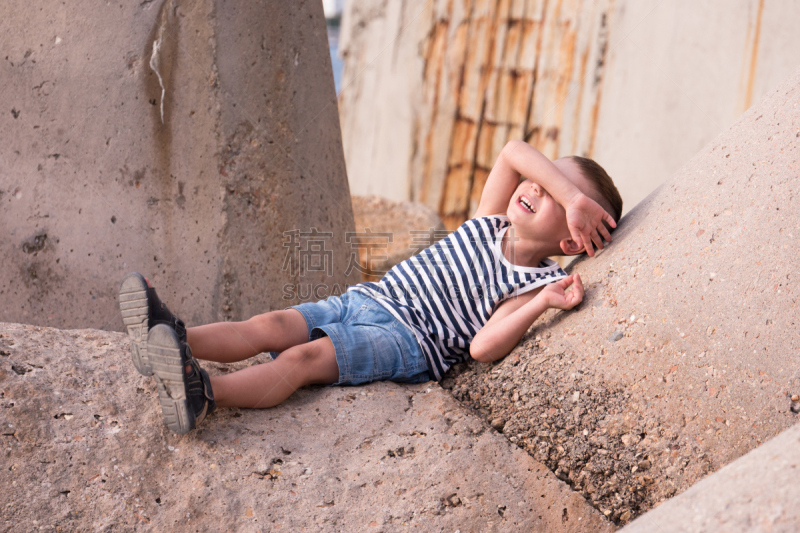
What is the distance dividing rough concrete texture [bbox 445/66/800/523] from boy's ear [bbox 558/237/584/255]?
0.52 feet

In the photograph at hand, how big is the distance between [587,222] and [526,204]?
18 centimetres

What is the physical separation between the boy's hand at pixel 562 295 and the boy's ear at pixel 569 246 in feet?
0.52

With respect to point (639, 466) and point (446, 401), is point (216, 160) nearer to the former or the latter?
point (446, 401)

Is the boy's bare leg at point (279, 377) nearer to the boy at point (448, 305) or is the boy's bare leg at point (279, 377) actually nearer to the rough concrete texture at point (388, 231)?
the boy at point (448, 305)

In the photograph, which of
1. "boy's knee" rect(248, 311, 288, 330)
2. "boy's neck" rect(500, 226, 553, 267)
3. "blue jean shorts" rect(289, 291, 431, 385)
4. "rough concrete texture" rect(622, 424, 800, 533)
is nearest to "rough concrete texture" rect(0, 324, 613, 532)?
"blue jean shorts" rect(289, 291, 431, 385)

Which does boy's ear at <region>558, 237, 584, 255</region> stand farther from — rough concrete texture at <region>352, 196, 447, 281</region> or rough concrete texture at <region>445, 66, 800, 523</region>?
rough concrete texture at <region>352, 196, 447, 281</region>

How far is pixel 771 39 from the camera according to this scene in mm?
3006

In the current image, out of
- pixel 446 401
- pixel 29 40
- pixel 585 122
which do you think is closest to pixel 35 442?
pixel 446 401

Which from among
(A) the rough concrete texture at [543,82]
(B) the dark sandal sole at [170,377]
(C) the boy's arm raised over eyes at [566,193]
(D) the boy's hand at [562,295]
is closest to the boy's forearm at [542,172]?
(C) the boy's arm raised over eyes at [566,193]

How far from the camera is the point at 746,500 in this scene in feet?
3.01

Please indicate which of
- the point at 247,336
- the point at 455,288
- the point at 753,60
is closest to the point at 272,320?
the point at 247,336

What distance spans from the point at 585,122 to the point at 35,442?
3514 millimetres

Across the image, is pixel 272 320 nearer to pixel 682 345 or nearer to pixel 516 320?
pixel 516 320

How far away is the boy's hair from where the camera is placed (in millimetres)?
1830
